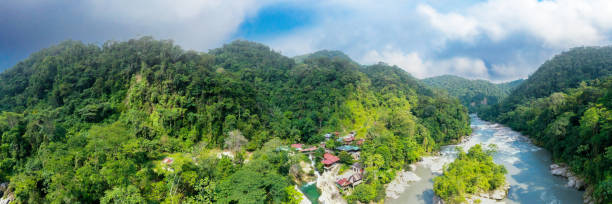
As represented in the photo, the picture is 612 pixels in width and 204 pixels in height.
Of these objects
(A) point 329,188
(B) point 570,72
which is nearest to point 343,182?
(A) point 329,188

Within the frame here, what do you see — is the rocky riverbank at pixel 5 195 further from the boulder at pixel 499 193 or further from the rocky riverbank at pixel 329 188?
the boulder at pixel 499 193

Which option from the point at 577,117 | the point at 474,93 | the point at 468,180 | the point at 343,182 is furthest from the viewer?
the point at 474,93

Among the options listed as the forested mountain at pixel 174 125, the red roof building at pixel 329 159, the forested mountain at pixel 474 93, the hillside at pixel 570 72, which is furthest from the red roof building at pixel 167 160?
the forested mountain at pixel 474 93

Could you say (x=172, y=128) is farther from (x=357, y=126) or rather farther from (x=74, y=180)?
(x=357, y=126)

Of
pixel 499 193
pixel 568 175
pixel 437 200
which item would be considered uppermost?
pixel 568 175

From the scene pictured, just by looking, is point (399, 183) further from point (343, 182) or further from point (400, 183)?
point (343, 182)

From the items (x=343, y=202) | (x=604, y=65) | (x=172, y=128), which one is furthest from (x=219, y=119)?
(x=604, y=65)

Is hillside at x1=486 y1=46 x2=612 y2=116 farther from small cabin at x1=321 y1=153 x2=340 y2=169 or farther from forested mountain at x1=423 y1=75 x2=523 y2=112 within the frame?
small cabin at x1=321 y1=153 x2=340 y2=169

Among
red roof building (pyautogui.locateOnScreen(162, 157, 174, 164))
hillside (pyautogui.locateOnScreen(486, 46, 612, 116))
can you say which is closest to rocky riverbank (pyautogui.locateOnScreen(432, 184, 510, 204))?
red roof building (pyautogui.locateOnScreen(162, 157, 174, 164))
